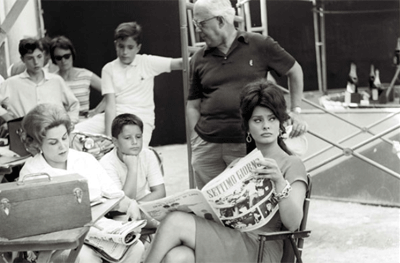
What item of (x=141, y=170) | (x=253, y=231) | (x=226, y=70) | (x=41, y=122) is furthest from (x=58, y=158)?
(x=226, y=70)

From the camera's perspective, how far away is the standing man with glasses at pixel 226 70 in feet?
12.9

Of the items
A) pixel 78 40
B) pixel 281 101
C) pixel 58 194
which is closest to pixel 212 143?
pixel 281 101

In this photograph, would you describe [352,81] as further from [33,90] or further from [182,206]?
[182,206]

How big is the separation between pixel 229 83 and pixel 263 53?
28 cm

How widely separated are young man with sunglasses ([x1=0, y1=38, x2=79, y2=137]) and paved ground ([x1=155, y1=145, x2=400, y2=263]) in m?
2.07

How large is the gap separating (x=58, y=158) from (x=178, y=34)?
6149 mm

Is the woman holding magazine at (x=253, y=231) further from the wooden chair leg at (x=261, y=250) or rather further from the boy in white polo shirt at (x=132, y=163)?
the boy in white polo shirt at (x=132, y=163)

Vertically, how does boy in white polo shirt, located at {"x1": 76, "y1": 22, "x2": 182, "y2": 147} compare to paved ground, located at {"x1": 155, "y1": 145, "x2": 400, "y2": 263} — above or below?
above

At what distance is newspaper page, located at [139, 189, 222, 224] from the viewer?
2.96m

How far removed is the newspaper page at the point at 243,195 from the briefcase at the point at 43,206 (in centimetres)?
57

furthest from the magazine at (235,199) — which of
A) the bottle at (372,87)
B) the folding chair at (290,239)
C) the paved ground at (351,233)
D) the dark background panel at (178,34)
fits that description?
the bottle at (372,87)

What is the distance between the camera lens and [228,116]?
3986mm

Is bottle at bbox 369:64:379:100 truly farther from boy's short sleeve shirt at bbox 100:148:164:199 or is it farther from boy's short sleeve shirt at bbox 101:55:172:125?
boy's short sleeve shirt at bbox 100:148:164:199

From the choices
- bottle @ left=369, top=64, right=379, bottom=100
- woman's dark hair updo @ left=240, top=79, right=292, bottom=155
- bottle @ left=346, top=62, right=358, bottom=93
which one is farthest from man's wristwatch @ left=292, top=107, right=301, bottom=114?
bottle @ left=369, top=64, right=379, bottom=100
